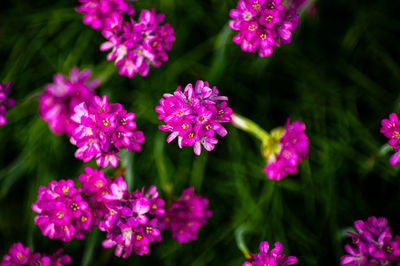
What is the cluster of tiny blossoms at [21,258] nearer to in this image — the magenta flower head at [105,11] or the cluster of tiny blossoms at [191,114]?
the cluster of tiny blossoms at [191,114]

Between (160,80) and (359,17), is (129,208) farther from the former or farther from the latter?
(359,17)

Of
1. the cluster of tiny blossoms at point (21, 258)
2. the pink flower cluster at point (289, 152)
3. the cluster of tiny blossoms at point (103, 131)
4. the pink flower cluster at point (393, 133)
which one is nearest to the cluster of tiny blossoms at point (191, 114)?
the cluster of tiny blossoms at point (103, 131)

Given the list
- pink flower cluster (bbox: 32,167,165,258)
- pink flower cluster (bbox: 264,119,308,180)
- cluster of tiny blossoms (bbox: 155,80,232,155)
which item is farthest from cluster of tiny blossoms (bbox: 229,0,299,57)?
pink flower cluster (bbox: 32,167,165,258)

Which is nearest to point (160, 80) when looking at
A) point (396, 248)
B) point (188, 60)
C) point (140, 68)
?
point (188, 60)

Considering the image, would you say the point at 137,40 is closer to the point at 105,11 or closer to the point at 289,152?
the point at 105,11

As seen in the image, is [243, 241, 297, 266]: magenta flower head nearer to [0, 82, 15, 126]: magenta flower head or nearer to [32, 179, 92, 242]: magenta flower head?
[32, 179, 92, 242]: magenta flower head

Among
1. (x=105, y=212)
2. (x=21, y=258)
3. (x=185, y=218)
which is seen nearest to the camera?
(x=105, y=212)

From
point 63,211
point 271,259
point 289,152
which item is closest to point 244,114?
point 289,152
